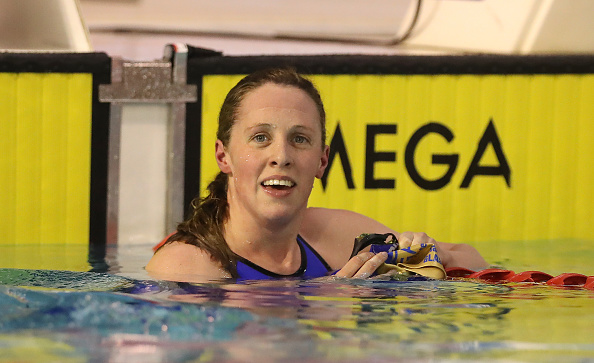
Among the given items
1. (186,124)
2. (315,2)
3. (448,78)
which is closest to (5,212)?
(186,124)

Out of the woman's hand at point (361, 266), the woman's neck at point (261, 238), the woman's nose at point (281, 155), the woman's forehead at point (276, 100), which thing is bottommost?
the woman's hand at point (361, 266)

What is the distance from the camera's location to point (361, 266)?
249 centimetres

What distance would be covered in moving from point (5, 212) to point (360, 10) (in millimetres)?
3223

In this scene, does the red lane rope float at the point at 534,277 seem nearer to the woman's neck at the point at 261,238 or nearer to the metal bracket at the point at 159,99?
the woman's neck at the point at 261,238

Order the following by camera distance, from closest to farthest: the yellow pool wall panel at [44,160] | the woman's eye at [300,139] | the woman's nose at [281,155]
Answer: the woman's nose at [281,155], the woman's eye at [300,139], the yellow pool wall panel at [44,160]

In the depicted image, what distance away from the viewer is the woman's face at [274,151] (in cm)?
234

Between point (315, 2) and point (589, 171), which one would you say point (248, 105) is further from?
point (315, 2)

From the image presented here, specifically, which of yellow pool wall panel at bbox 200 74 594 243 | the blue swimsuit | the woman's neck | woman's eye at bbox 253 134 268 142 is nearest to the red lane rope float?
the blue swimsuit

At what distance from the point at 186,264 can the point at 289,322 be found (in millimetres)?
923

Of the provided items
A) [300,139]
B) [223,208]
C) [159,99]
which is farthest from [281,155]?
[159,99]

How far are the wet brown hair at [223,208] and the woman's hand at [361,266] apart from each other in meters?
0.39

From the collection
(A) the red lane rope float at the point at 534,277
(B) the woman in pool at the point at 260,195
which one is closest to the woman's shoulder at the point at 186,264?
(B) the woman in pool at the point at 260,195

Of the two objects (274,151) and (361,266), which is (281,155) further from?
(361,266)

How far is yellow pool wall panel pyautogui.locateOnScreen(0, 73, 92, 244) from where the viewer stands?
4.11 m
